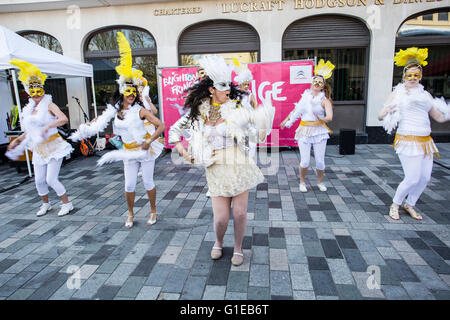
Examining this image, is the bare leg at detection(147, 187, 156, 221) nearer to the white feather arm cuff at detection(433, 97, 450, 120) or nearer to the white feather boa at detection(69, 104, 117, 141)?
the white feather boa at detection(69, 104, 117, 141)

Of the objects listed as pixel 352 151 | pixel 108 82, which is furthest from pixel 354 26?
pixel 108 82

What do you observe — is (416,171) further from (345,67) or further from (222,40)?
(222,40)

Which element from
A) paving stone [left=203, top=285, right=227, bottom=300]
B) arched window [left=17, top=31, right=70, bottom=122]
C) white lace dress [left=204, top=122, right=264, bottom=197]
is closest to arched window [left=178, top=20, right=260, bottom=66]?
arched window [left=17, top=31, right=70, bottom=122]

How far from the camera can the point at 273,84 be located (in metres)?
7.89

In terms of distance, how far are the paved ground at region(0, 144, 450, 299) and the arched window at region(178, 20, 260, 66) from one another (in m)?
5.46

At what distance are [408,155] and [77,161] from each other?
763 centimetres

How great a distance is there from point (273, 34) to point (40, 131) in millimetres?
7156

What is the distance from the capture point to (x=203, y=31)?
31.2 feet

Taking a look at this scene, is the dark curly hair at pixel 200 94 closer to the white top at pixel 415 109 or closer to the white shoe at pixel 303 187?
the white top at pixel 415 109

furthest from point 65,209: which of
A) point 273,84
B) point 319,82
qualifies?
point 273,84

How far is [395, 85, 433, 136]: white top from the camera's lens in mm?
3605

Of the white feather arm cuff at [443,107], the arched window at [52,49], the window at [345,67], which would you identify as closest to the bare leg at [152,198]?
the white feather arm cuff at [443,107]
